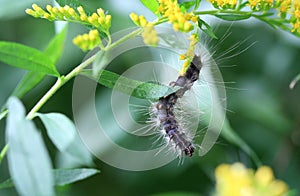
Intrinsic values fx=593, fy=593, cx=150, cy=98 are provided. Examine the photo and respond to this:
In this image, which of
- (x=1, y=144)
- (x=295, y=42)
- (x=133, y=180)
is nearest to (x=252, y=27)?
(x=295, y=42)

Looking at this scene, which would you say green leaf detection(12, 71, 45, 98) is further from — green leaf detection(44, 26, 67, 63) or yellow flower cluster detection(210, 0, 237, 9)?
yellow flower cluster detection(210, 0, 237, 9)

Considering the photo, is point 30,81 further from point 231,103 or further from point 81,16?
point 231,103

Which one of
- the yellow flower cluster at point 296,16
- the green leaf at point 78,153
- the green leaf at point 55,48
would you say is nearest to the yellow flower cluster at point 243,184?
the green leaf at point 78,153

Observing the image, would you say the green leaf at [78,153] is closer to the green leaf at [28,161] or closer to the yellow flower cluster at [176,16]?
the green leaf at [28,161]

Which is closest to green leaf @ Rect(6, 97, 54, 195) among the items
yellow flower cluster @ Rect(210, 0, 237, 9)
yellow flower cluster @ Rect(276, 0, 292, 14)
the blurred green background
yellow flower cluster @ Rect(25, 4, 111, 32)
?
yellow flower cluster @ Rect(25, 4, 111, 32)

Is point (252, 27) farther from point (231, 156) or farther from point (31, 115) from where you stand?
point (31, 115)

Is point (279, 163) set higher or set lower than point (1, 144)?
lower

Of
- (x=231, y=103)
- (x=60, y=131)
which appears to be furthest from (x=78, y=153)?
(x=231, y=103)
